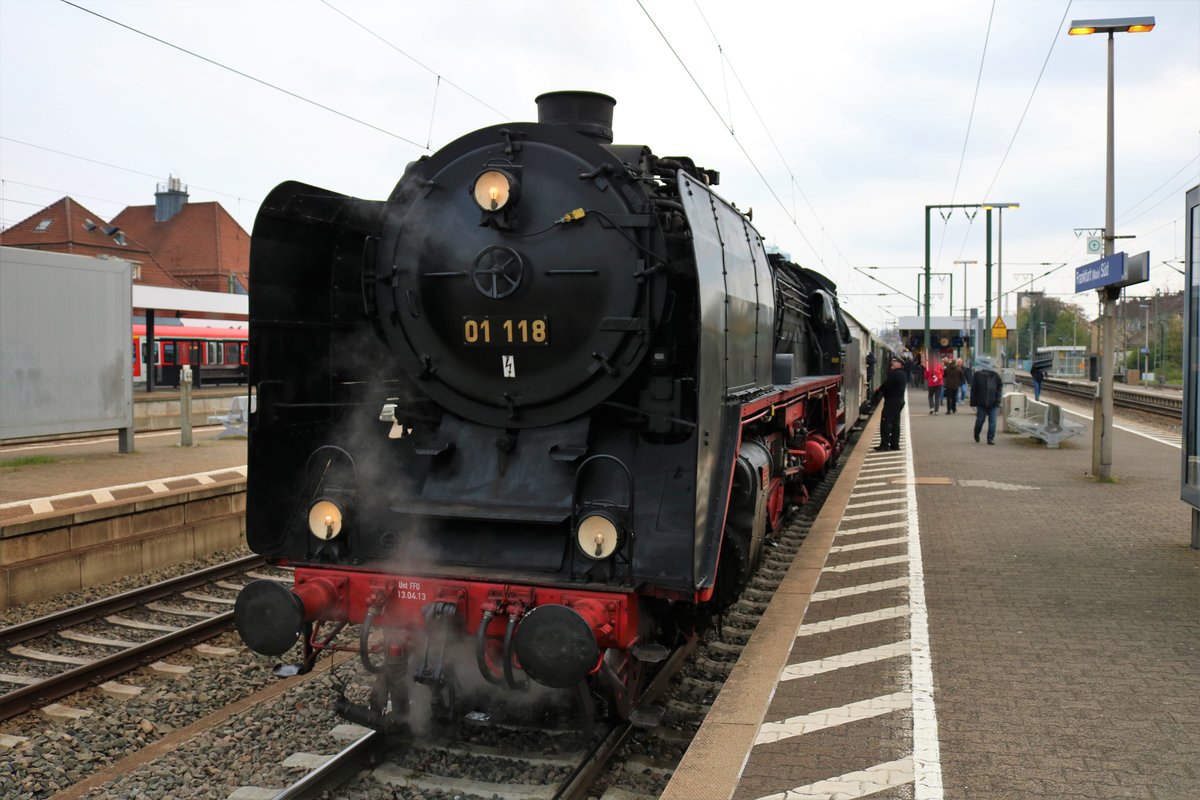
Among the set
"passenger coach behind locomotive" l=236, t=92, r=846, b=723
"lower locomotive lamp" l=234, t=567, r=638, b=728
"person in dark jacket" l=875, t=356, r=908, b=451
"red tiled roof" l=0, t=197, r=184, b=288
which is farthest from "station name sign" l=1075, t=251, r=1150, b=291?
"red tiled roof" l=0, t=197, r=184, b=288

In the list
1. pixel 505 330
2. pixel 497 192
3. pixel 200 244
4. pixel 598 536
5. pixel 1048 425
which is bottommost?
pixel 1048 425

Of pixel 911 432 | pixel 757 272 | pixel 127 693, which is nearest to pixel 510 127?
pixel 757 272

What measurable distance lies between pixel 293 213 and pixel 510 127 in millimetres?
1323

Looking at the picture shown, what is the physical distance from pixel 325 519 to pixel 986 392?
15.3 m

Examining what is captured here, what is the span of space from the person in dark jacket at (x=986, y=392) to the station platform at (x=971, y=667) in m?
7.38

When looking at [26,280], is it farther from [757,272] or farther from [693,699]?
[693,699]

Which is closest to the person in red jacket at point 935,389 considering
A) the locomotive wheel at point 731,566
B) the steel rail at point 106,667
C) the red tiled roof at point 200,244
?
the locomotive wheel at point 731,566

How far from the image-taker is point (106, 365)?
12.7m

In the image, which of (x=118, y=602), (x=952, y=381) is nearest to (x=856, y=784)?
(x=118, y=602)

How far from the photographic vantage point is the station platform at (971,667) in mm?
3914

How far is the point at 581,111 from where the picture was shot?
5.47 metres

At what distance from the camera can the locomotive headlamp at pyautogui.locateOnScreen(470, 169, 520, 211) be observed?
16.3 feet

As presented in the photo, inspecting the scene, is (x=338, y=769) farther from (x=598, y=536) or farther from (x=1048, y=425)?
(x=1048, y=425)

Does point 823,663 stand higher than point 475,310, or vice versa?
point 475,310
